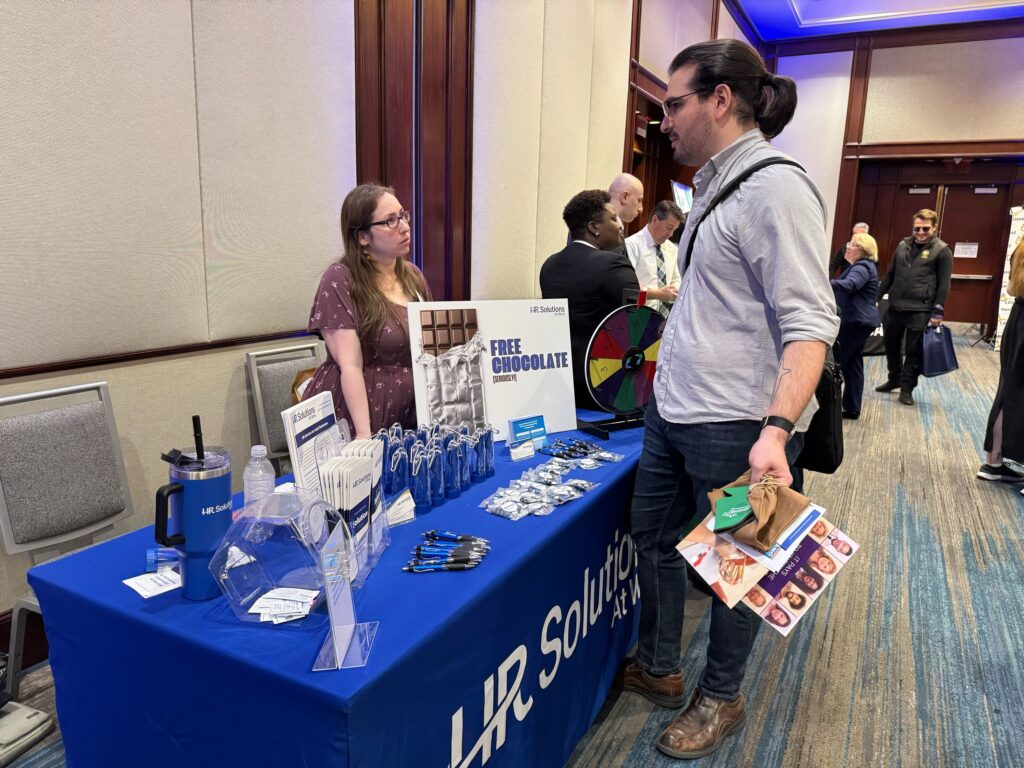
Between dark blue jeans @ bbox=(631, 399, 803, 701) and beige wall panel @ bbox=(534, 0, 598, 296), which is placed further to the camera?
beige wall panel @ bbox=(534, 0, 598, 296)

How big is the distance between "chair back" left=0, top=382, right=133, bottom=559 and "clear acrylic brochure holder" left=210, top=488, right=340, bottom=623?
115cm

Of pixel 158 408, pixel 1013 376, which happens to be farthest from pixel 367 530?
pixel 1013 376

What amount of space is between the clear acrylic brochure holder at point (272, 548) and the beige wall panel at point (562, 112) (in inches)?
139

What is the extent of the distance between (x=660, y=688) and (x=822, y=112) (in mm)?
9765

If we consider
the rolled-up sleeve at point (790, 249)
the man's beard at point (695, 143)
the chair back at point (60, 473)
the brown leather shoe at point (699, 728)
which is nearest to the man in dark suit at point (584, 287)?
the man's beard at point (695, 143)

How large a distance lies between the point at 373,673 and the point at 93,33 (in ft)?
6.99

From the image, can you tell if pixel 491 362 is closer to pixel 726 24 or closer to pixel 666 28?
pixel 666 28

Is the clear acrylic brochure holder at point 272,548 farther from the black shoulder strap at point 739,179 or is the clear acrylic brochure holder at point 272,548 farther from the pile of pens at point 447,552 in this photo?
the black shoulder strap at point 739,179

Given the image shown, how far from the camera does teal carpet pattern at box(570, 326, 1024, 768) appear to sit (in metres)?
1.81

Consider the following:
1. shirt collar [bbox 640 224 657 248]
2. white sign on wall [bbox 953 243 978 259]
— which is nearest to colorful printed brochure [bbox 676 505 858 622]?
shirt collar [bbox 640 224 657 248]

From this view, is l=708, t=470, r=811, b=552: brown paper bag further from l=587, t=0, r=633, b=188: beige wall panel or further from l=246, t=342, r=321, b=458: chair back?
l=587, t=0, r=633, b=188: beige wall panel

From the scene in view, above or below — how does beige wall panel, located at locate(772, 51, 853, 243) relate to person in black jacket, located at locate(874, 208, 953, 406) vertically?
above

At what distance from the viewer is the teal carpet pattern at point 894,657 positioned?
181 cm

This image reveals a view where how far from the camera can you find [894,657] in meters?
2.27
